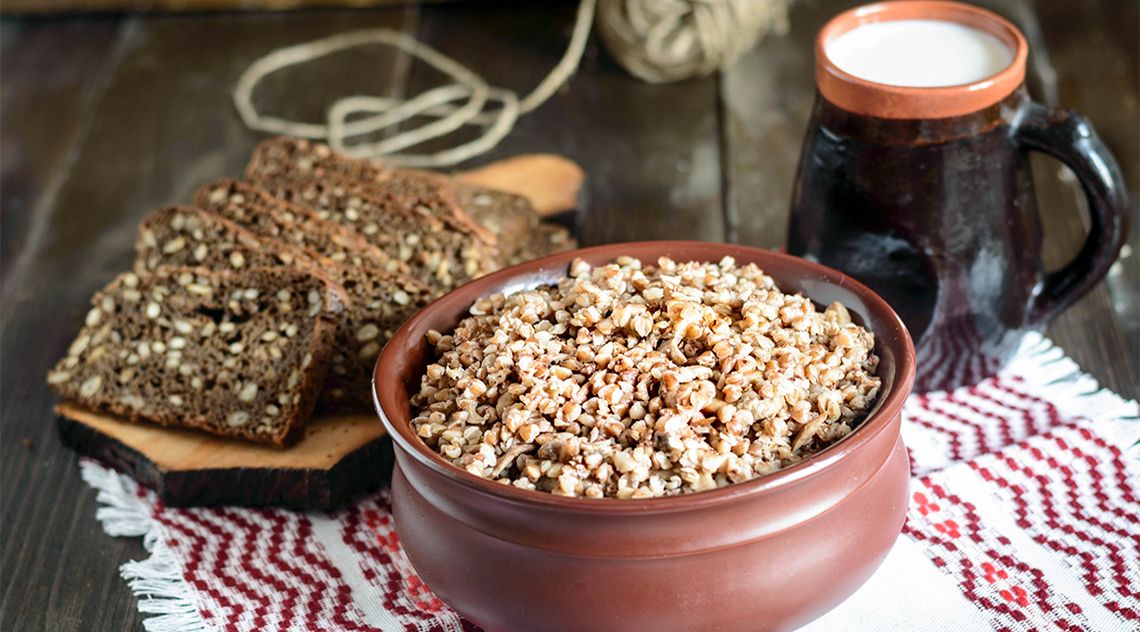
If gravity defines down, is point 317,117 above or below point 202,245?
below

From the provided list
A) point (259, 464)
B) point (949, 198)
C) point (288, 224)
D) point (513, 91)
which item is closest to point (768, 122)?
point (513, 91)

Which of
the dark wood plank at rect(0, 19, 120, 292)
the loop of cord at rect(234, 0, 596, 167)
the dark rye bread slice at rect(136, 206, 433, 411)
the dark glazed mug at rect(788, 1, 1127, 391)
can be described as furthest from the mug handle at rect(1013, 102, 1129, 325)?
the dark wood plank at rect(0, 19, 120, 292)

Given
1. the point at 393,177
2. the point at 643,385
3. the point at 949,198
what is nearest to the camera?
the point at 643,385

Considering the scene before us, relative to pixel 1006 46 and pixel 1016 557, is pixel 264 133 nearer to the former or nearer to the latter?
pixel 1006 46

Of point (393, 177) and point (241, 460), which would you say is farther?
point (393, 177)

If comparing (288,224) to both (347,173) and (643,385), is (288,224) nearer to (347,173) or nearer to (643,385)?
(347,173)

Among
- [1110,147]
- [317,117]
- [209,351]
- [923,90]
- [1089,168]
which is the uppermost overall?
[923,90]

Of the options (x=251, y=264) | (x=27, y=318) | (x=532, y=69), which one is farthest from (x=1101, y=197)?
(x=27, y=318)

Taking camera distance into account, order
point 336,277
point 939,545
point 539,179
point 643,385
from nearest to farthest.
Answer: point 643,385 < point 939,545 < point 336,277 < point 539,179
